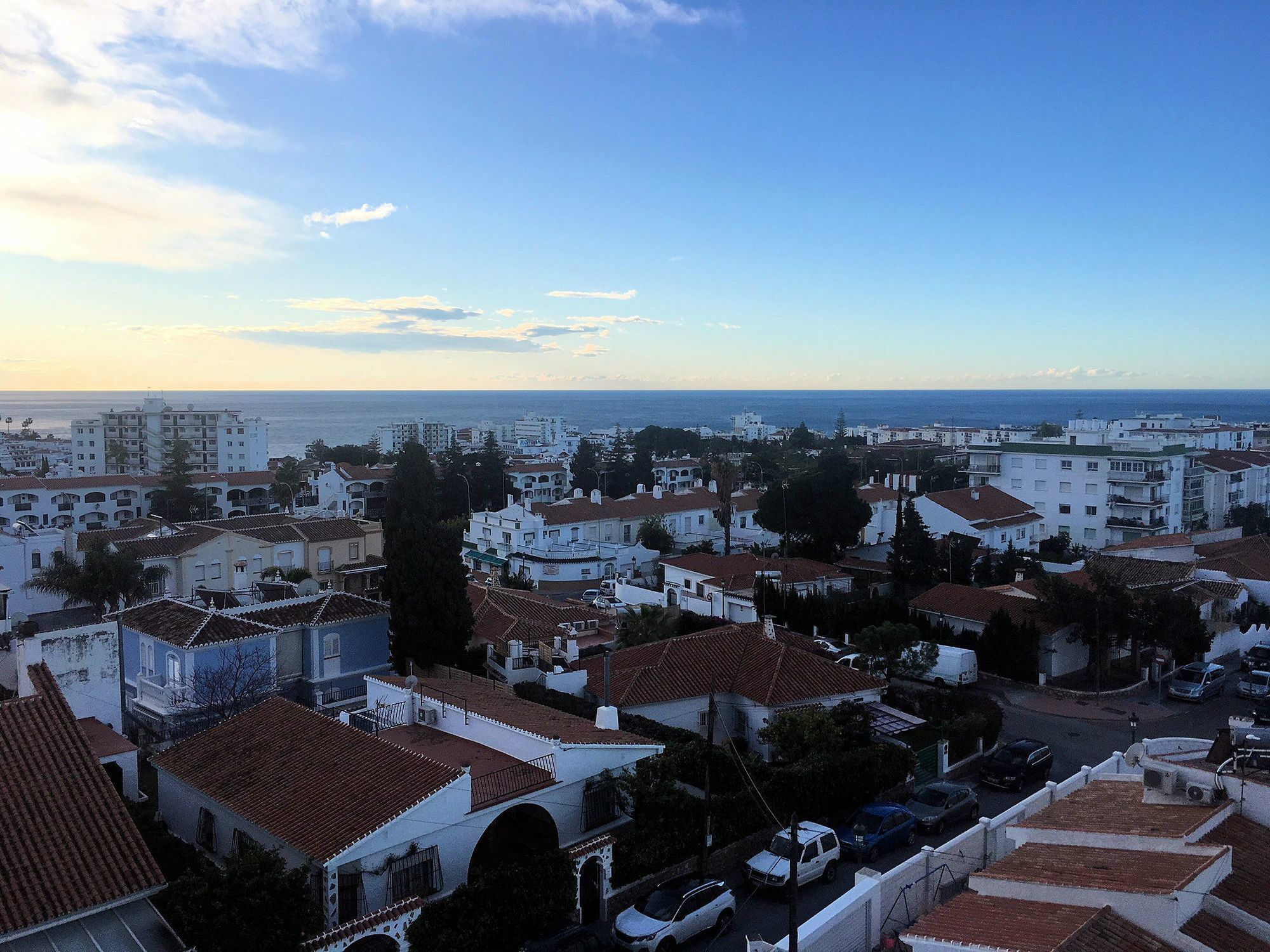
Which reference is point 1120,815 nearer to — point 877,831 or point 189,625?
point 877,831

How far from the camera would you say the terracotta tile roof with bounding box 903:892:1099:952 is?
8.97 m

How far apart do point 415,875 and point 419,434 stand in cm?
14129

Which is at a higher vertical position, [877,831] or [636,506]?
[636,506]

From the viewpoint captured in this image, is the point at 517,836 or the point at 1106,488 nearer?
the point at 517,836

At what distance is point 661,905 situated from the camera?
14.5 meters

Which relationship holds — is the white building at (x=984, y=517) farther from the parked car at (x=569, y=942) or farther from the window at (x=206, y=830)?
the window at (x=206, y=830)

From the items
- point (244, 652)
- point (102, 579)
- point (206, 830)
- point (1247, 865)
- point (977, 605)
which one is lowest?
point (206, 830)

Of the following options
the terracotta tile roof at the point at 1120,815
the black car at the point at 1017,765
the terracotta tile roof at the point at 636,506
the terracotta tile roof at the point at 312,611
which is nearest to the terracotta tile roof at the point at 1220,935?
the terracotta tile roof at the point at 1120,815

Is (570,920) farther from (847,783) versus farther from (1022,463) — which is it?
(1022,463)

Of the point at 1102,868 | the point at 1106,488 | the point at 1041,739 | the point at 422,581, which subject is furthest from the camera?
the point at 1106,488

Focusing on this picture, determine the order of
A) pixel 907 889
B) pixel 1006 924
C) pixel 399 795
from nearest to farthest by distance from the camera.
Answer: pixel 1006 924
pixel 907 889
pixel 399 795

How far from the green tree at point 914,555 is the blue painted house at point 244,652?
90.8 feet

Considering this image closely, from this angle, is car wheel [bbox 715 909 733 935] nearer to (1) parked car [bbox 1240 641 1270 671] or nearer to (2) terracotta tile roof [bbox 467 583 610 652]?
(2) terracotta tile roof [bbox 467 583 610 652]

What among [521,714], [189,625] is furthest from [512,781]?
[189,625]
